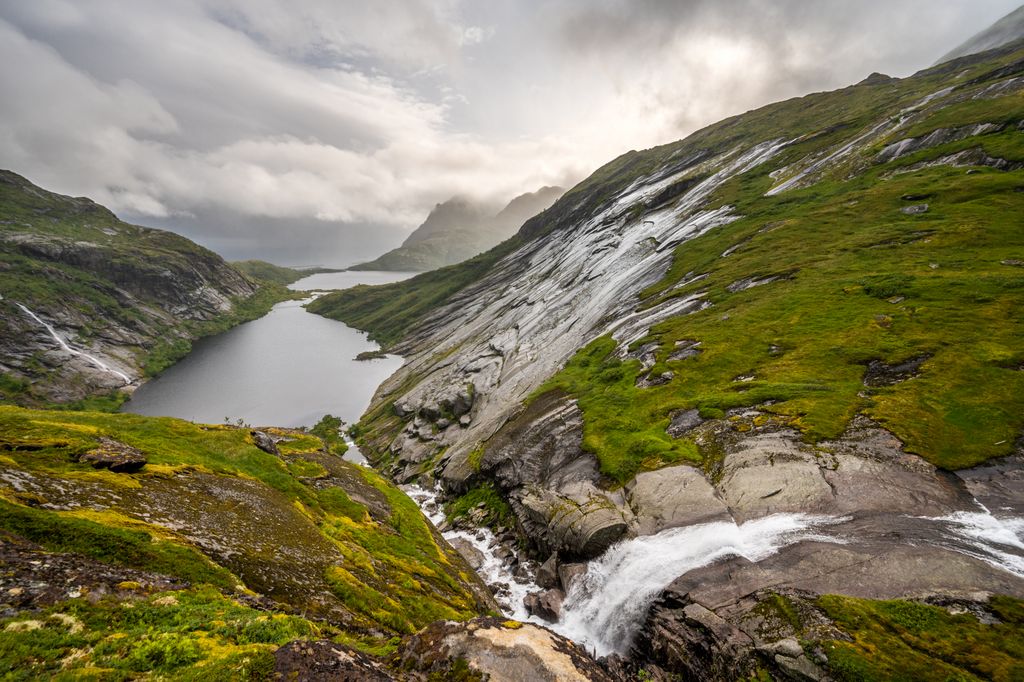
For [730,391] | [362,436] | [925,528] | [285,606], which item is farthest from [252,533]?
[362,436]

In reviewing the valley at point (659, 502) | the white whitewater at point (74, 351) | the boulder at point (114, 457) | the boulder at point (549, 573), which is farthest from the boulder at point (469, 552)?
the white whitewater at point (74, 351)

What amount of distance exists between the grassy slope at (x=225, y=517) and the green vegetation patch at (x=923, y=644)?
63.3 ft

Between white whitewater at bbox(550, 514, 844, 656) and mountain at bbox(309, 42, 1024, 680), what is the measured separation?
0.15 meters

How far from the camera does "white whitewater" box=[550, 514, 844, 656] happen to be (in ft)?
75.5

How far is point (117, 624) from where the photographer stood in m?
12.0

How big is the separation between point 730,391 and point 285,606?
124 ft

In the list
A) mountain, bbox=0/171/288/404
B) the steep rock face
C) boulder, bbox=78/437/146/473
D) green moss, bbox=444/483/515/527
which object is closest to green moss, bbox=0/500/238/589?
boulder, bbox=78/437/146/473

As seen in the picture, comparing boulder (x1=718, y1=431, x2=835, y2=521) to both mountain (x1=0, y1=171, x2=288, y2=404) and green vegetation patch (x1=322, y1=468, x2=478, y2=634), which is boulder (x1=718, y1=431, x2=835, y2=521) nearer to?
green vegetation patch (x1=322, y1=468, x2=478, y2=634)

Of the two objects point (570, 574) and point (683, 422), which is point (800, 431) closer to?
point (683, 422)

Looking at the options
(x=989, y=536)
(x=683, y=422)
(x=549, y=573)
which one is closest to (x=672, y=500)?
(x=683, y=422)

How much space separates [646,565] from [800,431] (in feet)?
52.5

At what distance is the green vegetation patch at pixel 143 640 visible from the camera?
377 inches

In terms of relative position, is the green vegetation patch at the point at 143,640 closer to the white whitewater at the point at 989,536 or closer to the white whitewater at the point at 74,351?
the white whitewater at the point at 989,536

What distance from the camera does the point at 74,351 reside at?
440 ft
